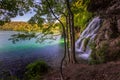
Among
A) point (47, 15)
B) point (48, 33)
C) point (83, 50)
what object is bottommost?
point (83, 50)

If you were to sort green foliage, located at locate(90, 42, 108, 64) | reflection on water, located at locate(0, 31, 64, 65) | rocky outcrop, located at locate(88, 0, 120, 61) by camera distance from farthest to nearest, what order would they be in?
reflection on water, located at locate(0, 31, 64, 65) < rocky outcrop, located at locate(88, 0, 120, 61) < green foliage, located at locate(90, 42, 108, 64)

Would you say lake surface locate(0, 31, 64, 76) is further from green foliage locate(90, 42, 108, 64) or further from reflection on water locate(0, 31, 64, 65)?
green foliage locate(90, 42, 108, 64)

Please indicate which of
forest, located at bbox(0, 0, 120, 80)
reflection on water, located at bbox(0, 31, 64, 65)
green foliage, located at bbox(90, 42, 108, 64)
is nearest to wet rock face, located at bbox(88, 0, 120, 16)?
forest, located at bbox(0, 0, 120, 80)

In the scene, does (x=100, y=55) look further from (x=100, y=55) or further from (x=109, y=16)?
(x=109, y=16)

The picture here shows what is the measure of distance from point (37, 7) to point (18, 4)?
78.8 inches

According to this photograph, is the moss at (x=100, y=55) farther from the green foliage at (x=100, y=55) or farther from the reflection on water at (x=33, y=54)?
the reflection on water at (x=33, y=54)

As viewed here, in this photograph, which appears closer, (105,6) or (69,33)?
(69,33)

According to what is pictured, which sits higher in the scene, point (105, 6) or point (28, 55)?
point (105, 6)

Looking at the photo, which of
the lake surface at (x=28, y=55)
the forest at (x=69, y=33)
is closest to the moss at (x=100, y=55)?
the forest at (x=69, y=33)

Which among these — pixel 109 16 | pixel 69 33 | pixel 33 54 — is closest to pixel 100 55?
pixel 69 33

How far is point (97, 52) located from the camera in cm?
1344

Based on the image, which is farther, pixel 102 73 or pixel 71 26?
pixel 71 26

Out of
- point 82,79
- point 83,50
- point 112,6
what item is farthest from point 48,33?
point 83,50

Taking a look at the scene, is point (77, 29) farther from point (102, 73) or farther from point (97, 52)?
point (102, 73)
